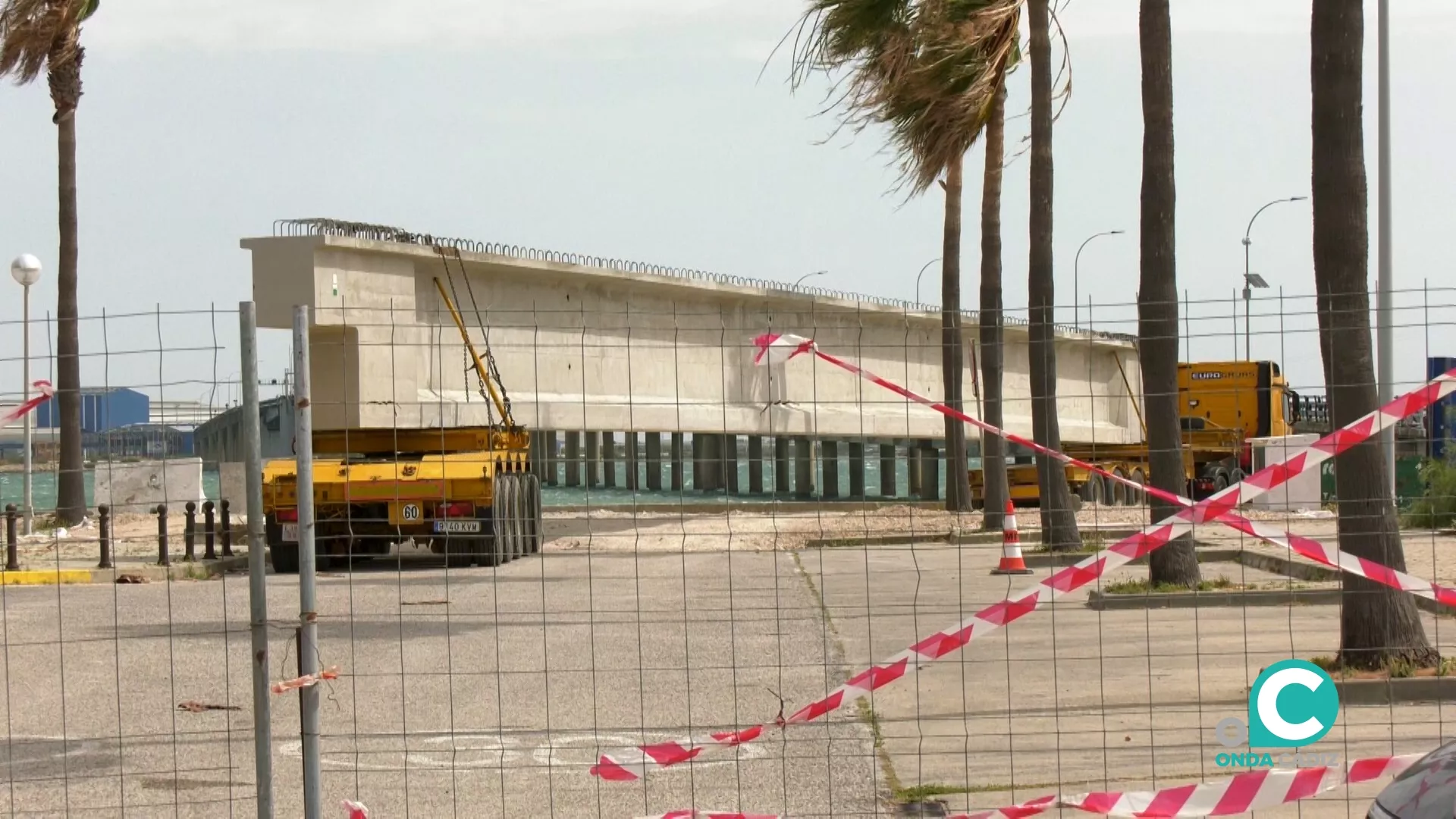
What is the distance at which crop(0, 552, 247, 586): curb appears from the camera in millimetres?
19047

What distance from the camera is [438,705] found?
9.81m

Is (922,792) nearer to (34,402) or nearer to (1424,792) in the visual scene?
(1424,792)

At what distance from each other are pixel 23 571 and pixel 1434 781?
60.3 feet

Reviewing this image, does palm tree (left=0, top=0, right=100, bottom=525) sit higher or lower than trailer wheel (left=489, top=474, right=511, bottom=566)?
higher

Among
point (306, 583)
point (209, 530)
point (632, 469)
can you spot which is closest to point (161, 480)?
point (306, 583)

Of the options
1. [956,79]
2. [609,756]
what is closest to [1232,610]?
[609,756]

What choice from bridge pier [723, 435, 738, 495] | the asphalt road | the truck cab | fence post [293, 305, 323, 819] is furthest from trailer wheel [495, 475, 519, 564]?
the truck cab

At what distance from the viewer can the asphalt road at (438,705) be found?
23.1ft

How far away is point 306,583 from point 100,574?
637 inches

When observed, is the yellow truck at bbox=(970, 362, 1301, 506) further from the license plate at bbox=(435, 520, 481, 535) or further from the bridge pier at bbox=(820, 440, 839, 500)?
the license plate at bbox=(435, 520, 481, 535)

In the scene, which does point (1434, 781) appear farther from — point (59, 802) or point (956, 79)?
point (956, 79)

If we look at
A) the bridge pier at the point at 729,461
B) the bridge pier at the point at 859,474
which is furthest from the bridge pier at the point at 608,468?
the bridge pier at the point at 859,474

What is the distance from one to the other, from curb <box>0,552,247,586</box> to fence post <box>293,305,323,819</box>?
14.0 metres

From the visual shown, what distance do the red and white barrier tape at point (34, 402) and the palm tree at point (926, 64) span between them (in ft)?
38.0
